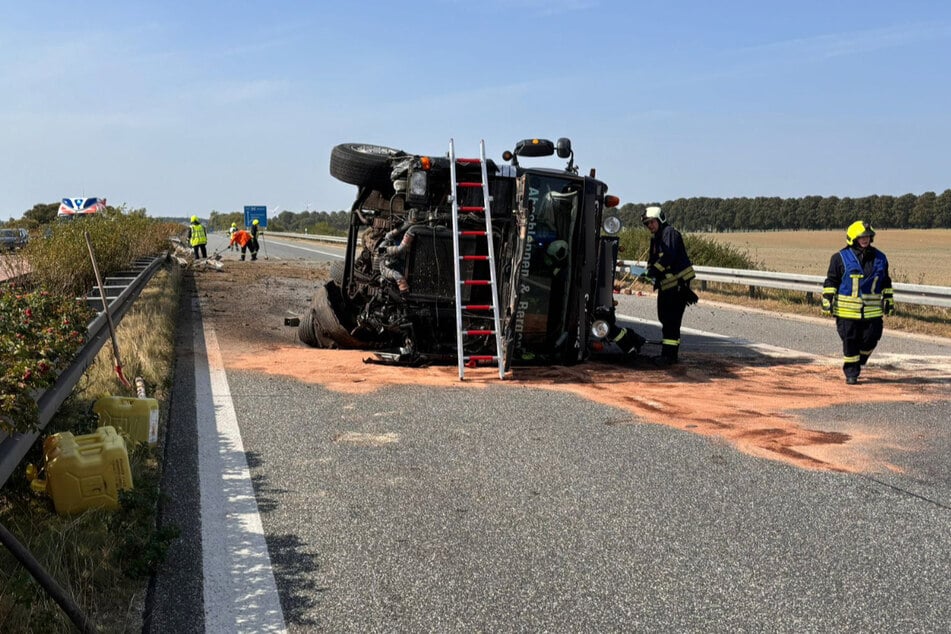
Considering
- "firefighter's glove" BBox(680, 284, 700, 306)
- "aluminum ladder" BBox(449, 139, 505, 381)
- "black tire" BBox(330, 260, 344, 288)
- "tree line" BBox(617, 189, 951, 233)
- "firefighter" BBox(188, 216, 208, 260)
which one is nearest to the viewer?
"aluminum ladder" BBox(449, 139, 505, 381)

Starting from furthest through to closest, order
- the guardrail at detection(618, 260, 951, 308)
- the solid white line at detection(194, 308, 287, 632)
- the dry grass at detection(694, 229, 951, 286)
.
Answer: the dry grass at detection(694, 229, 951, 286), the guardrail at detection(618, 260, 951, 308), the solid white line at detection(194, 308, 287, 632)

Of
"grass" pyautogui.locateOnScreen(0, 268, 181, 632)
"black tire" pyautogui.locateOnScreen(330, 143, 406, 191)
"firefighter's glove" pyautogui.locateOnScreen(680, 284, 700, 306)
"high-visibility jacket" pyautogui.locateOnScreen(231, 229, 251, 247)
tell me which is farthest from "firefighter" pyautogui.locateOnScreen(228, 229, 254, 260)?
"grass" pyautogui.locateOnScreen(0, 268, 181, 632)

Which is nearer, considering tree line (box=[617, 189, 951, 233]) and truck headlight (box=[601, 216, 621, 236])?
truck headlight (box=[601, 216, 621, 236])

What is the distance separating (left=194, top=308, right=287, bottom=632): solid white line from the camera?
3.28m

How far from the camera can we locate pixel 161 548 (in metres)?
3.65

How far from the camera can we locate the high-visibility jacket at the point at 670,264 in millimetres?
9609

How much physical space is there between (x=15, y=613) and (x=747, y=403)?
19.1 ft

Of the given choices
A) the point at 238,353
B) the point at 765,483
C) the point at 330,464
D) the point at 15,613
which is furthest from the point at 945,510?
the point at 238,353

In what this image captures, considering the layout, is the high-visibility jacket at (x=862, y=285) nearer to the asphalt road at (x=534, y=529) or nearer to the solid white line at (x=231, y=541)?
the asphalt road at (x=534, y=529)

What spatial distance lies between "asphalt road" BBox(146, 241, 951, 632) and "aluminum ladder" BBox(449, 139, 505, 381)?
5.45 ft

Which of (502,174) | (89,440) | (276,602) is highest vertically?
(502,174)

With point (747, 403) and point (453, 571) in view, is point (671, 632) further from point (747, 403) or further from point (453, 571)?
point (747, 403)

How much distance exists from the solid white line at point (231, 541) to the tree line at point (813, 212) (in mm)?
A: 81566

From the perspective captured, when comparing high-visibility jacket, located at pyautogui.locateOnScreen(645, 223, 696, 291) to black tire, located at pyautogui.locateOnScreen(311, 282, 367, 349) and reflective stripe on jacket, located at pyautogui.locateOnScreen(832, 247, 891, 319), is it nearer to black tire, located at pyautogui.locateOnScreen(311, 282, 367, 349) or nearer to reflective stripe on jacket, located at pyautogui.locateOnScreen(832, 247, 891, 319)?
reflective stripe on jacket, located at pyautogui.locateOnScreen(832, 247, 891, 319)
